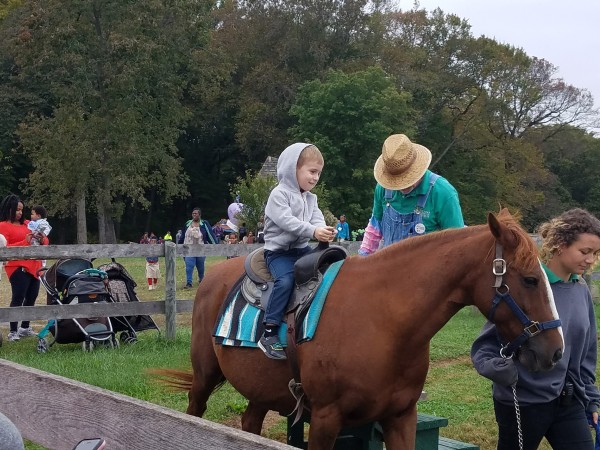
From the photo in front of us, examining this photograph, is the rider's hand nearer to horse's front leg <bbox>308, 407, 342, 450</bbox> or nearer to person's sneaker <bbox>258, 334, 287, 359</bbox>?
person's sneaker <bbox>258, 334, 287, 359</bbox>

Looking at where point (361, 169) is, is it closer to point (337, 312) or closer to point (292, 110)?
point (292, 110)

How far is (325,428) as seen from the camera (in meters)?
4.02

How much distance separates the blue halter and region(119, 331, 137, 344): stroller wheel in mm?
7188

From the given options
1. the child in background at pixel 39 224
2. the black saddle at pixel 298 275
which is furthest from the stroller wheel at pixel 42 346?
the black saddle at pixel 298 275

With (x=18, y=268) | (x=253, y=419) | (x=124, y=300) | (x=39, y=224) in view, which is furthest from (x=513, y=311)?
(x=39, y=224)

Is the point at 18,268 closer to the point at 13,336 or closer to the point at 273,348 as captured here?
the point at 13,336

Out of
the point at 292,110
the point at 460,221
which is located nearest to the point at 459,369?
the point at 460,221

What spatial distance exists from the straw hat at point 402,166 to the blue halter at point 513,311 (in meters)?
1.24

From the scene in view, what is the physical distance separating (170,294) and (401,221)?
19.2 ft

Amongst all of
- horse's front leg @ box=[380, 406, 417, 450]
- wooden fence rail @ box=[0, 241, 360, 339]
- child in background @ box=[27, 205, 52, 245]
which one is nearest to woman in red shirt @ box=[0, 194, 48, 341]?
child in background @ box=[27, 205, 52, 245]

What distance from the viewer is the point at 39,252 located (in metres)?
9.62

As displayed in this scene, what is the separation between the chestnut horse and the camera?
365cm

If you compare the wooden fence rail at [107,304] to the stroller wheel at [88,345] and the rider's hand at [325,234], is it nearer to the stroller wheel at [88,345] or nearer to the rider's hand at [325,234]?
the stroller wheel at [88,345]

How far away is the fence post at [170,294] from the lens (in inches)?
400
